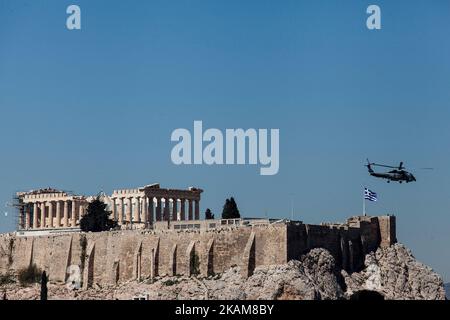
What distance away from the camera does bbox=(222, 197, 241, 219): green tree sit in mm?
106688

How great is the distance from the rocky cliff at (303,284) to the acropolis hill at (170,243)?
88cm

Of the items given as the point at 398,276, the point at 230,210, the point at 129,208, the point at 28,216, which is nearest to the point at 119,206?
the point at 129,208

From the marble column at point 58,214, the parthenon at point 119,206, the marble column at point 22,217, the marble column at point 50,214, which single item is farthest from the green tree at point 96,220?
the marble column at point 22,217

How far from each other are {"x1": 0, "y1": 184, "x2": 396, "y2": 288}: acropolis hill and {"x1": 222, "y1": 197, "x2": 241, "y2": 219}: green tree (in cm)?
402

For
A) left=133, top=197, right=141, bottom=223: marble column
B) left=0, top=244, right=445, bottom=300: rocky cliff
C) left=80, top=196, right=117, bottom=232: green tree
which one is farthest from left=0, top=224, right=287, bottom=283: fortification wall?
left=133, top=197, right=141, bottom=223: marble column

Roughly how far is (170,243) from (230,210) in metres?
8.02

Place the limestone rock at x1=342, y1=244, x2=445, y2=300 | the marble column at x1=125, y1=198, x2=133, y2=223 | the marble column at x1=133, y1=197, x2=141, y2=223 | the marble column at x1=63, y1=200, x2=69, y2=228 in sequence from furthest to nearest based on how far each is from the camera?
1. the marble column at x1=63, y1=200, x2=69, y2=228
2. the marble column at x1=125, y1=198, x2=133, y2=223
3. the marble column at x1=133, y1=197, x2=141, y2=223
4. the limestone rock at x1=342, y1=244, x2=445, y2=300

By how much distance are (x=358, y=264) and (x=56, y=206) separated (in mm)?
41601

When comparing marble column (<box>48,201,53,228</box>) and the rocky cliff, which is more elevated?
marble column (<box>48,201,53,228</box>)

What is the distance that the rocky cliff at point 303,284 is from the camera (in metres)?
91.1

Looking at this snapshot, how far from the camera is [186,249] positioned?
99.9 meters

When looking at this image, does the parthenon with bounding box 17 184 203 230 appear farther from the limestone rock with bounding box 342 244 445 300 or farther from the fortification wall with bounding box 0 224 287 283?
the limestone rock with bounding box 342 244 445 300

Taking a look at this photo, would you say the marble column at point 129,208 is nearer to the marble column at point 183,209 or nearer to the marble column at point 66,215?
the marble column at point 183,209
